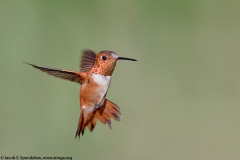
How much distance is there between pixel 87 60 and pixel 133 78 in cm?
213

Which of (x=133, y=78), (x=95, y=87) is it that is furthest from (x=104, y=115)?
(x=133, y=78)

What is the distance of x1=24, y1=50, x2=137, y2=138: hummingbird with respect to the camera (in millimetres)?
2014

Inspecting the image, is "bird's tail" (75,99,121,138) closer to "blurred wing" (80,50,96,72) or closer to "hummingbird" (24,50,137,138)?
"hummingbird" (24,50,137,138)

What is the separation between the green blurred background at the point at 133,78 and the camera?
3723 mm

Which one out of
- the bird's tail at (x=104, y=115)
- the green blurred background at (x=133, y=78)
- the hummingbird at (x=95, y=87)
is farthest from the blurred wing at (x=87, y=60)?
the green blurred background at (x=133, y=78)

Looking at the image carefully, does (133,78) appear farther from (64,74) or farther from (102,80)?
(102,80)

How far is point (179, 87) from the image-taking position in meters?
4.59

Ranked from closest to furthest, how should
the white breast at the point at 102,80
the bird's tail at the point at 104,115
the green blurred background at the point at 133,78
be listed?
the white breast at the point at 102,80 < the bird's tail at the point at 104,115 < the green blurred background at the point at 133,78

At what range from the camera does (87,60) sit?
92.8 inches

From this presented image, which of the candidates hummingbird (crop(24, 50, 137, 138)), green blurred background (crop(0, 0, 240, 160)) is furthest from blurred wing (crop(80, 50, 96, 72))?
green blurred background (crop(0, 0, 240, 160))

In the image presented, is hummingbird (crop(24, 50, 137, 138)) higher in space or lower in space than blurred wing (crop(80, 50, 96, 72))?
lower

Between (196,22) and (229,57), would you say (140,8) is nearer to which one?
(196,22)

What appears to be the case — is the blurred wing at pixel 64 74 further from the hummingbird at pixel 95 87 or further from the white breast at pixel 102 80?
the white breast at pixel 102 80

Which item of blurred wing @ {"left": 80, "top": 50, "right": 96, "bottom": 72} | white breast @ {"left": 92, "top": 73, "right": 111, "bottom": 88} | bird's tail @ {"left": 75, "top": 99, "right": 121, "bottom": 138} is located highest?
blurred wing @ {"left": 80, "top": 50, "right": 96, "bottom": 72}
